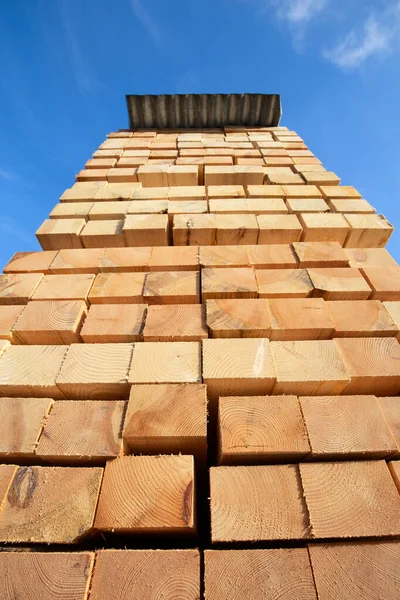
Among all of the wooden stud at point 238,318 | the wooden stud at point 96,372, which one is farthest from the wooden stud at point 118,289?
the wooden stud at point 238,318

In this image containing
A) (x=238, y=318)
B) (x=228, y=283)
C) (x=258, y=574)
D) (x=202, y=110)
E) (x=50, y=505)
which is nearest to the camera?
(x=258, y=574)

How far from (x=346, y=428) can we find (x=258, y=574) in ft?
1.81

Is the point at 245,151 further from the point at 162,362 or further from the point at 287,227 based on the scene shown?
the point at 162,362

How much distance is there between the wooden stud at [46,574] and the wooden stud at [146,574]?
0.04 m

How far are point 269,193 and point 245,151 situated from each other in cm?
104

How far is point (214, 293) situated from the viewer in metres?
1.44

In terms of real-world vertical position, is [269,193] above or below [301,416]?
above

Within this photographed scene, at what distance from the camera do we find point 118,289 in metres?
1.52

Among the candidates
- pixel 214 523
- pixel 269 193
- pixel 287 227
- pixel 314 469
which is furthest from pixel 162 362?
pixel 269 193

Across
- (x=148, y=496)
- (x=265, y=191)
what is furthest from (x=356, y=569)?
(x=265, y=191)

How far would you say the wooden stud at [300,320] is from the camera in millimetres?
1301

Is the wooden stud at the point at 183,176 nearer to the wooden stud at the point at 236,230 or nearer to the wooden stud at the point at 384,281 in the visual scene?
the wooden stud at the point at 236,230

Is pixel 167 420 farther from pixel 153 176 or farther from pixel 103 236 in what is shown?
pixel 153 176

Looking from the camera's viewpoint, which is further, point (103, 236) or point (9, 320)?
point (103, 236)
